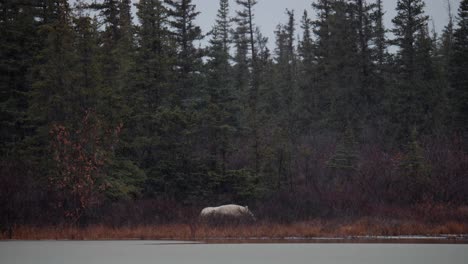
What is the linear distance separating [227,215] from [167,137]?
782cm

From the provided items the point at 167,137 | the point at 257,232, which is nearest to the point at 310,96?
the point at 167,137

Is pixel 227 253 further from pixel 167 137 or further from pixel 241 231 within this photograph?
pixel 167 137

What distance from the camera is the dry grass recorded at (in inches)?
781

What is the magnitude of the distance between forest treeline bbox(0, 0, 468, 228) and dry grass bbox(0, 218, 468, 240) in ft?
6.79

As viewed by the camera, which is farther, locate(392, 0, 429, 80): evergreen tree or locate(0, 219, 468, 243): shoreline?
locate(392, 0, 429, 80): evergreen tree

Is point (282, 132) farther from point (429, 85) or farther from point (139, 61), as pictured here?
Answer: point (429, 85)

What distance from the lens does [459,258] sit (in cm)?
1253

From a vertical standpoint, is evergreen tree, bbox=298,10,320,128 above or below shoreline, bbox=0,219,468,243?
above

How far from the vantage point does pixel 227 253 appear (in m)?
14.1

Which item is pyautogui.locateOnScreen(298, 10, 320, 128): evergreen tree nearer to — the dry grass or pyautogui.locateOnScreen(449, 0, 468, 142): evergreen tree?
pyautogui.locateOnScreen(449, 0, 468, 142): evergreen tree

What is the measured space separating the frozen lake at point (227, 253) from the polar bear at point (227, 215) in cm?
550

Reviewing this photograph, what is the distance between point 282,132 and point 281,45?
42712 millimetres

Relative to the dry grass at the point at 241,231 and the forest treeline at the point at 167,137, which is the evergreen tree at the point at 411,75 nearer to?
the forest treeline at the point at 167,137

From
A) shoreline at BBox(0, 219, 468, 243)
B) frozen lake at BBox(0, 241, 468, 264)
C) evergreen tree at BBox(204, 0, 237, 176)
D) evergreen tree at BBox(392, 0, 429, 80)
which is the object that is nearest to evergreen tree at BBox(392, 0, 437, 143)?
evergreen tree at BBox(392, 0, 429, 80)
